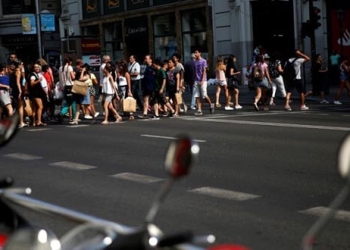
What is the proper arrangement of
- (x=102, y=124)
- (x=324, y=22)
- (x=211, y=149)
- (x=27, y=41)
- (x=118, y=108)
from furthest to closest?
(x=27, y=41)
(x=324, y=22)
(x=118, y=108)
(x=102, y=124)
(x=211, y=149)

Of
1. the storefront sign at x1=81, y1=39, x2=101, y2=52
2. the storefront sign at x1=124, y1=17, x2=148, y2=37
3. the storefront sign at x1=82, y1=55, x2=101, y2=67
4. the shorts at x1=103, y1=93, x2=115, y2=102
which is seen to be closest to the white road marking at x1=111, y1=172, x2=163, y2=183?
the shorts at x1=103, y1=93, x2=115, y2=102

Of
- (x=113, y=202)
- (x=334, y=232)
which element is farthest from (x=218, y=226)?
(x=113, y=202)

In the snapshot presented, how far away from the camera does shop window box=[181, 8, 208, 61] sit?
36.7 metres

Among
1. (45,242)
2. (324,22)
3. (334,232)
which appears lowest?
(334,232)

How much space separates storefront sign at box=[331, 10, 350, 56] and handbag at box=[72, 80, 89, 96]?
50.6ft

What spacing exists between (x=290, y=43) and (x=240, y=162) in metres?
23.5

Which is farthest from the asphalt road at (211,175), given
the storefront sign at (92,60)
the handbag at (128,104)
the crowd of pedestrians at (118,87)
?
the storefront sign at (92,60)

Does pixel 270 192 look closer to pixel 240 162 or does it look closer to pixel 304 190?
pixel 304 190

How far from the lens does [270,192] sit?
8.29 m

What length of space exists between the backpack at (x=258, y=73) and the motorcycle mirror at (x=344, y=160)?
18.6 meters

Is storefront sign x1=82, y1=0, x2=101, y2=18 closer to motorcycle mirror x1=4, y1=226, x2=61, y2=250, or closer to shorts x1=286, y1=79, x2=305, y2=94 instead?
shorts x1=286, y1=79, x2=305, y2=94

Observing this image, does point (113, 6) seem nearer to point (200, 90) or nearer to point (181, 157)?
point (200, 90)

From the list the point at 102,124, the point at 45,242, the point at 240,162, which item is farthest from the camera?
the point at 102,124

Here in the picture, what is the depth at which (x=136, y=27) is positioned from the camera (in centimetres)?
4147
